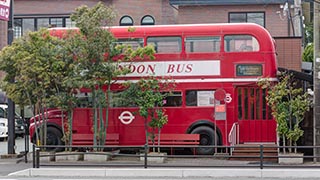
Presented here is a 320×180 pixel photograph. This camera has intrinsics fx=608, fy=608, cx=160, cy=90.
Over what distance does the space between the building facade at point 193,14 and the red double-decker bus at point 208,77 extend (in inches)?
142

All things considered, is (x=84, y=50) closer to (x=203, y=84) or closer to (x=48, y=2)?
(x=203, y=84)

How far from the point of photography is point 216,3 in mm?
36562

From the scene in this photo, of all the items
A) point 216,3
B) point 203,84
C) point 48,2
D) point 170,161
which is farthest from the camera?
point 48,2

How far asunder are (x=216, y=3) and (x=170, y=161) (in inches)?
696

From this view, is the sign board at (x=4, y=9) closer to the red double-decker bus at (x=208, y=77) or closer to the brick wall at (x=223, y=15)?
the red double-decker bus at (x=208, y=77)

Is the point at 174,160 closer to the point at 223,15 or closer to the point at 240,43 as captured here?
the point at 240,43

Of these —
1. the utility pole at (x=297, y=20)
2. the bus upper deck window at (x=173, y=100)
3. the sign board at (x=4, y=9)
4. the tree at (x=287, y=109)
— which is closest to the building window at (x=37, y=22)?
the utility pole at (x=297, y=20)

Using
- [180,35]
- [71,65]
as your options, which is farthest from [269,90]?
[71,65]

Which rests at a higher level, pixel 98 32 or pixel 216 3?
pixel 216 3

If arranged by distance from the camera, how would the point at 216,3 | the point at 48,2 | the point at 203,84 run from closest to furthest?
the point at 203,84 → the point at 216,3 → the point at 48,2

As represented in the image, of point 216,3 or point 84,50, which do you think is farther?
point 216,3

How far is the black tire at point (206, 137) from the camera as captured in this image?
22266 millimetres

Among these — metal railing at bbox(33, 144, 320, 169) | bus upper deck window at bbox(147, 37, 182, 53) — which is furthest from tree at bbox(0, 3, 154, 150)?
metal railing at bbox(33, 144, 320, 169)

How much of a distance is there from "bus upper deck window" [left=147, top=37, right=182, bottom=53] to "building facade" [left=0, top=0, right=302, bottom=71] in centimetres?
519
